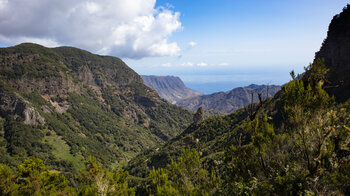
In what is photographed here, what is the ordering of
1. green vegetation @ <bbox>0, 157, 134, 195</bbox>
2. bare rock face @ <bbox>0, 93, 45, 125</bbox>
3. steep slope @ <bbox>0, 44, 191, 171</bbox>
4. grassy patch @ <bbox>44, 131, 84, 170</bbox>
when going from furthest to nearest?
bare rock face @ <bbox>0, 93, 45, 125</bbox>
grassy patch @ <bbox>44, 131, 84, 170</bbox>
steep slope @ <bbox>0, 44, 191, 171</bbox>
green vegetation @ <bbox>0, 157, 134, 195</bbox>

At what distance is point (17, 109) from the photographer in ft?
453

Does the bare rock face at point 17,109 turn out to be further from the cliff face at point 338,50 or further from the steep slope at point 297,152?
the cliff face at point 338,50

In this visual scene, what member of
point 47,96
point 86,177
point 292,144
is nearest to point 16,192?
point 86,177

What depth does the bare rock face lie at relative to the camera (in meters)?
135

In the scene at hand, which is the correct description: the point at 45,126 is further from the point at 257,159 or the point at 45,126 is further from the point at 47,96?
the point at 257,159

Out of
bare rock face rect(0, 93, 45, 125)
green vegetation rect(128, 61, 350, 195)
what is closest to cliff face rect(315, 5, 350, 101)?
green vegetation rect(128, 61, 350, 195)

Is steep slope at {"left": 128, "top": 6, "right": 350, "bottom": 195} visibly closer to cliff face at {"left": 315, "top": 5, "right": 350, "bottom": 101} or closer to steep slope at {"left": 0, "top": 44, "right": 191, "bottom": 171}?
cliff face at {"left": 315, "top": 5, "right": 350, "bottom": 101}

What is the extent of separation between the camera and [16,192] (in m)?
A: 25.1

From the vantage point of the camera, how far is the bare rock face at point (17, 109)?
135 metres

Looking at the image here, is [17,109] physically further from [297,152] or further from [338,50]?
[338,50]

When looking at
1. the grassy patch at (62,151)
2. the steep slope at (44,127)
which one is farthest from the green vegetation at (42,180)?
the grassy patch at (62,151)

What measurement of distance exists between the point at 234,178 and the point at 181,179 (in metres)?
4.22

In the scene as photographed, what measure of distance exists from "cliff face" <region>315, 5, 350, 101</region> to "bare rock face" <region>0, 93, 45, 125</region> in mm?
181489

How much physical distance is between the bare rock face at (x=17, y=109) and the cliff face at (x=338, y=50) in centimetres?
18149
